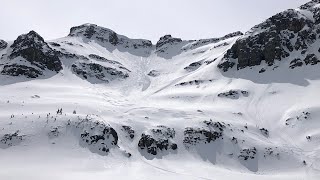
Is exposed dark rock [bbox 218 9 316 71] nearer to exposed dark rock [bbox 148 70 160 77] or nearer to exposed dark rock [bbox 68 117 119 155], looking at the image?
exposed dark rock [bbox 148 70 160 77]

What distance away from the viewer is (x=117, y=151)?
41.2 m

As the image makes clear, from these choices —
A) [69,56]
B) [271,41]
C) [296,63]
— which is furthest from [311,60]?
[69,56]

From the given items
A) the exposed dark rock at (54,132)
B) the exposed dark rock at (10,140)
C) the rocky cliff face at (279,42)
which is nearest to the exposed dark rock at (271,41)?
the rocky cliff face at (279,42)

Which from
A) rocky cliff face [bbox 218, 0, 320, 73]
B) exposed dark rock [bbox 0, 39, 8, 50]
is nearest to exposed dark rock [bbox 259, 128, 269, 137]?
rocky cliff face [bbox 218, 0, 320, 73]

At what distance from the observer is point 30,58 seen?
79188 millimetres

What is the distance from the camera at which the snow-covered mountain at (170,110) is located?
37688 mm

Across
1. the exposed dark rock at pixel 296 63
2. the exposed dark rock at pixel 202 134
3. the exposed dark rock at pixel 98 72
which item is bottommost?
the exposed dark rock at pixel 202 134

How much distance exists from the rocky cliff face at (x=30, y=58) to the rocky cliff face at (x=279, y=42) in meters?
36.5

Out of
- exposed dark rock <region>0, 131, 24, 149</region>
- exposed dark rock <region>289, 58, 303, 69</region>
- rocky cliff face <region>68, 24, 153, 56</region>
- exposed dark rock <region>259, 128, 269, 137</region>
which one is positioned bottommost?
exposed dark rock <region>0, 131, 24, 149</region>

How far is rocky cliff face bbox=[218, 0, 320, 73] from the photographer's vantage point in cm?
7525

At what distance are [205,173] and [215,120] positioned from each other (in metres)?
14.1

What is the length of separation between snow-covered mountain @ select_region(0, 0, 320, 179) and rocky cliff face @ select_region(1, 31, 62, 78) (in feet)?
0.80

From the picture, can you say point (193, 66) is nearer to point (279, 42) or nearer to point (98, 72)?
point (279, 42)

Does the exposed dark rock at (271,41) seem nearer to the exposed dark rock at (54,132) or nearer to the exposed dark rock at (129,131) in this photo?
the exposed dark rock at (129,131)
